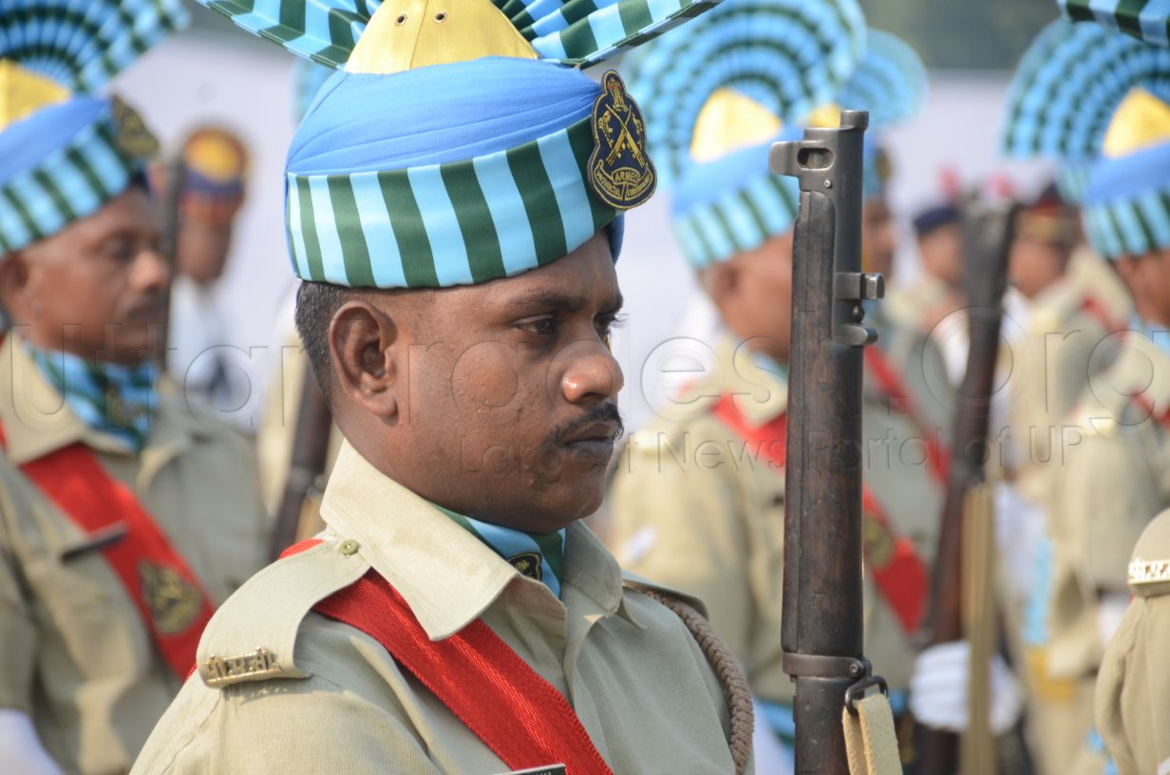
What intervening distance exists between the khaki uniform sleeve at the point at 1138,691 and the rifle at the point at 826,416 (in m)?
0.87

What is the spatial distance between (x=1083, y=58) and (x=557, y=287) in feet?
16.3

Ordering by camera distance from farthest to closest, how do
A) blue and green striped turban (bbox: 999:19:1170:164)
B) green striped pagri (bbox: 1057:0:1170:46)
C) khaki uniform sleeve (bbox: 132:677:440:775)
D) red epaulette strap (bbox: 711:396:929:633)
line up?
blue and green striped turban (bbox: 999:19:1170:164) < red epaulette strap (bbox: 711:396:929:633) < green striped pagri (bbox: 1057:0:1170:46) < khaki uniform sleeve (bbox: 132:677:440:775)

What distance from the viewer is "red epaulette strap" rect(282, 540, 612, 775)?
7.41 feet

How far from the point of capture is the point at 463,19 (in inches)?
98.3

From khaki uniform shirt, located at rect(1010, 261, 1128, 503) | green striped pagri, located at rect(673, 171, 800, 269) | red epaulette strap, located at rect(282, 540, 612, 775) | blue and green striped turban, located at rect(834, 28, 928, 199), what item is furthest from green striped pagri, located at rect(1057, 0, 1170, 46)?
khaki uniform shirt, located at rect(1010, 261, 1128, 503)

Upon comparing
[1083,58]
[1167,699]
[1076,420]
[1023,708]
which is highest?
[1083,58]

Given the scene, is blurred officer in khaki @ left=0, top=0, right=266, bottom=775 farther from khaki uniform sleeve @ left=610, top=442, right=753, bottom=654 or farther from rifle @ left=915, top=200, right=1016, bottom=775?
rifle @ left=915, top=200, right=1016, bottom=775

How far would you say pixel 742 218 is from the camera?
576 cm

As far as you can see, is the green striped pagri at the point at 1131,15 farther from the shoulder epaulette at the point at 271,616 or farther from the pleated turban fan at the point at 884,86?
the pleated turban fan at the point at 884,86

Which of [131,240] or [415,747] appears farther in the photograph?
[131,240]

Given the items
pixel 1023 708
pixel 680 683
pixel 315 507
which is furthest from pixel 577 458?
pixel 1023 708

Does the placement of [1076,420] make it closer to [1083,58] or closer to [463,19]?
[1083,58]

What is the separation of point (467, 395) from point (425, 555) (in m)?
0.24

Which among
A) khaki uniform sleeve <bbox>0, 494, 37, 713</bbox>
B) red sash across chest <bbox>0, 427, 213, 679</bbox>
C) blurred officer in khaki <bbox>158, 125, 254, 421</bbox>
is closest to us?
khaki uniform sleeve <bbox>0, 494, 37, 713</bbox>
